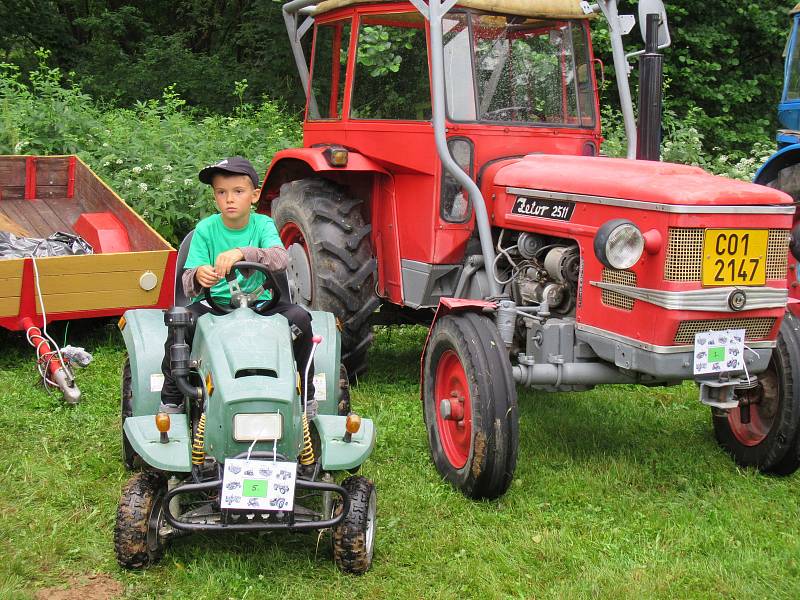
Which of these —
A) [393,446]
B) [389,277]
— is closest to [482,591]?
[393,446]

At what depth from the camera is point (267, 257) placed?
3.74 metres

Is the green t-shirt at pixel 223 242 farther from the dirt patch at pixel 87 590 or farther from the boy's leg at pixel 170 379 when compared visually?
the dirt patch at pixel 87 590

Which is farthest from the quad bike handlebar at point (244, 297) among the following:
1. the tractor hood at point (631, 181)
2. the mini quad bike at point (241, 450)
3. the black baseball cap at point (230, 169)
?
the tractor hood at point (631, 181)

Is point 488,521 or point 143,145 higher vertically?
point 143,145

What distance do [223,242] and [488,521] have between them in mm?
A: 1542

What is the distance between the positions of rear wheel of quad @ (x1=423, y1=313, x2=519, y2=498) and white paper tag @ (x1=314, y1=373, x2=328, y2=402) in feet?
1.77

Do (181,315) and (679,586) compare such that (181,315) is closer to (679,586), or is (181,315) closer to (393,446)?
(393,446)

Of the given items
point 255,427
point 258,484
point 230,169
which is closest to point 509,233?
point 230,169

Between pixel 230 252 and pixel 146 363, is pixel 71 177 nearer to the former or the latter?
pixel 146 363

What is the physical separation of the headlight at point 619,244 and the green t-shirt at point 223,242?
4.14 feet

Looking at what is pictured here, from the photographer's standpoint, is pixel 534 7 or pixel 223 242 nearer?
pixel 223 242

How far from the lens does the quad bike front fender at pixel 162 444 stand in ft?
10.5

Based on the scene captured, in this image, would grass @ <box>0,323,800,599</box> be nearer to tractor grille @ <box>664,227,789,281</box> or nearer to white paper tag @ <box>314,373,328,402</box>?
white paper tag @ <box>314,373,328,402</box>

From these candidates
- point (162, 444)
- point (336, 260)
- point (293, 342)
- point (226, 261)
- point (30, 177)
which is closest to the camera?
point (162, 444)
